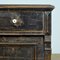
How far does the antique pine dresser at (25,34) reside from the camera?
1160mm

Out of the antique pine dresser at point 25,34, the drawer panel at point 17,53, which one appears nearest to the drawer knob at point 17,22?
the antique pine dresser at point 25,34

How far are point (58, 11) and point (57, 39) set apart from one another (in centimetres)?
24

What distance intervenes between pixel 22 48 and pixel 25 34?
0.29ft

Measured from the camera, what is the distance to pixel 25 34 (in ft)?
3.82

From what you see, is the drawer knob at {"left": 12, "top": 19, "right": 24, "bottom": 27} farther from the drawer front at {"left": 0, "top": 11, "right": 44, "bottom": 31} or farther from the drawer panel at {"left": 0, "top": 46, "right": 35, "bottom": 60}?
the drawer panel at {"left": 0, "top": 46, "right": 35, "bottom": 60}

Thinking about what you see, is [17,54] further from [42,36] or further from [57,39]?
Answer: [57,39]

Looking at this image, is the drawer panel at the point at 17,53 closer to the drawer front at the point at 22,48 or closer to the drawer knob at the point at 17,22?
the drawer front at the point at 22,48

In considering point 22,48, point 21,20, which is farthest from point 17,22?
point 22,48

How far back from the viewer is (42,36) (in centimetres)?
117

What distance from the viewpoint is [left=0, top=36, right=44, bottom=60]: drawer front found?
1.17m

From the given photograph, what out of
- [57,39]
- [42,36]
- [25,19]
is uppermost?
[25,19]

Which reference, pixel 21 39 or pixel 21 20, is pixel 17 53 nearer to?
pixel 21 39

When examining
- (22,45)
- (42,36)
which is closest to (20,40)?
(22,45)

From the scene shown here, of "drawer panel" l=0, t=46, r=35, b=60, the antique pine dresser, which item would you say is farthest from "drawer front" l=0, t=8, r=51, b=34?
"drawer panel" l=0, t=46, r=35, b=60
